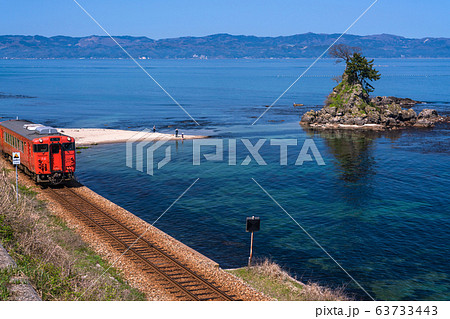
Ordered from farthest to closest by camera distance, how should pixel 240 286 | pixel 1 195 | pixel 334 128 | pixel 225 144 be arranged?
pixel 334 128 < pixel 225 144 < pixel 1 195 < pixel 240 286

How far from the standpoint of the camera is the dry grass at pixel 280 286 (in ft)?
67.7

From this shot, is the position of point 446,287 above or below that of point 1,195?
below

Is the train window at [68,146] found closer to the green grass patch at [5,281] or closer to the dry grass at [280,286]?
the dry grass at [280,286]

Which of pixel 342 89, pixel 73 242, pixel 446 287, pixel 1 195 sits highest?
pixel 342 89

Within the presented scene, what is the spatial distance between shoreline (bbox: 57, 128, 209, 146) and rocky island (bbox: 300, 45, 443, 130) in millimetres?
29816

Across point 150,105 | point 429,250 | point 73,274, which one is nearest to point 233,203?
point 429,250

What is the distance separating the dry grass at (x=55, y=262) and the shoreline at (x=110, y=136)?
44425mm

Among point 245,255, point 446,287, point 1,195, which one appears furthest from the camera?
point 245,255

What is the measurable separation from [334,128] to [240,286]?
236ft

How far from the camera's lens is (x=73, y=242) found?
2669 cm

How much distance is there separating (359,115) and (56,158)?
68.2m

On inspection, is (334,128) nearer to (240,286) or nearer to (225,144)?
(225,144)

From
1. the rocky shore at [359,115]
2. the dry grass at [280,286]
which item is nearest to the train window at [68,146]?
the dry grass at [280,286]

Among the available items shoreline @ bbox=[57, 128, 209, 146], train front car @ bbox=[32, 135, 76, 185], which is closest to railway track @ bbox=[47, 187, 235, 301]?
train front car @ bbox=[32, 135, 76, 185]
